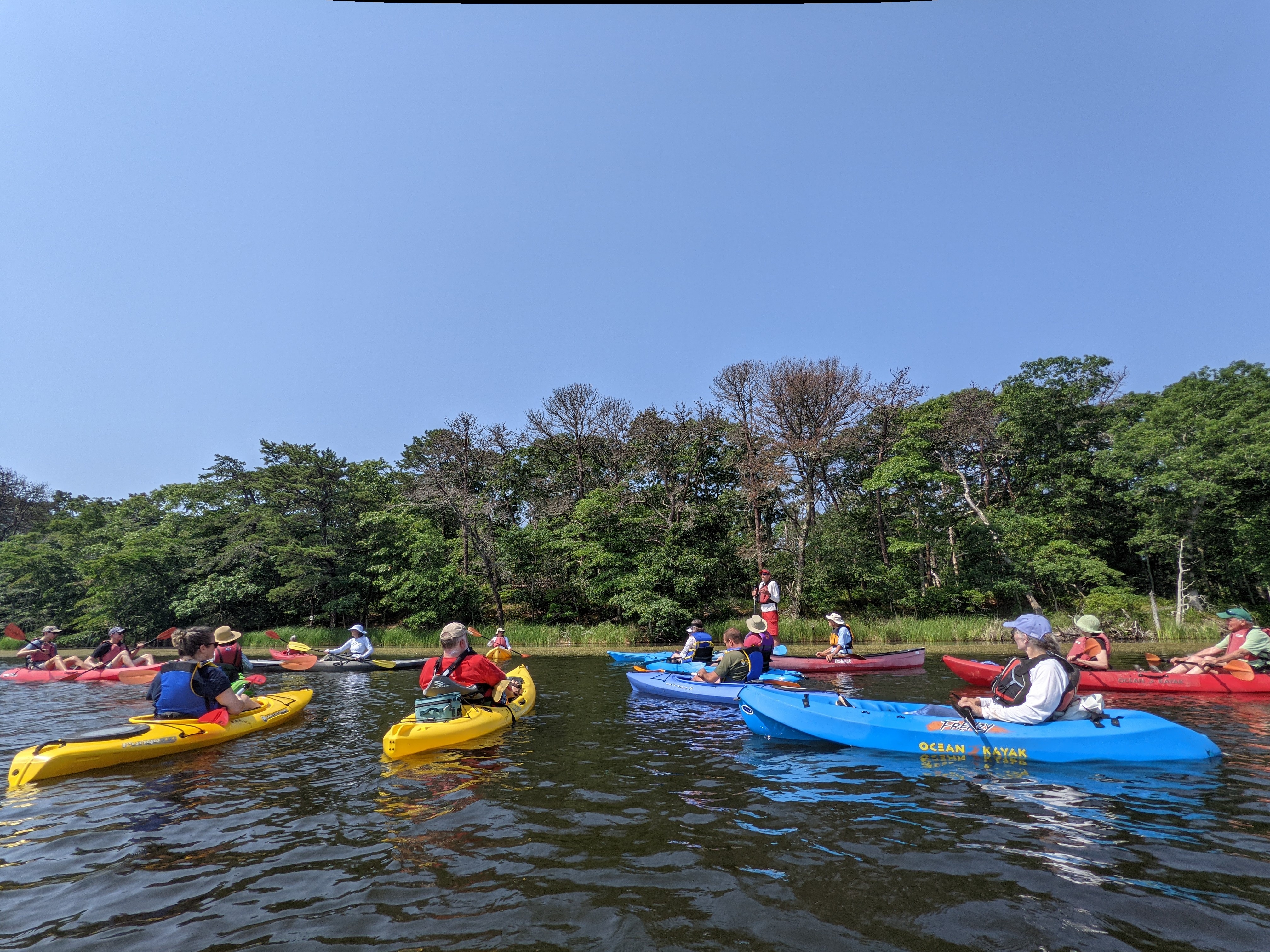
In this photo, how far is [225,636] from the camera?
10.5 meters

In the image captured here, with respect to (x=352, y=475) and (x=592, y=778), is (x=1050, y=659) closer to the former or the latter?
(x=592, y=778)

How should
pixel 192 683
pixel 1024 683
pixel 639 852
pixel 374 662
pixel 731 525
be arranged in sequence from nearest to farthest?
pixel 639 852 → pixel 1024 683 → pixel 192 683 → pixel 374 662 → pixel 731 525

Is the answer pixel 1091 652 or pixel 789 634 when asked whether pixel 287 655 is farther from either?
pixel 1091 652

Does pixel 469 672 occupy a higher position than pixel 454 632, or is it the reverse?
pixel 454 632

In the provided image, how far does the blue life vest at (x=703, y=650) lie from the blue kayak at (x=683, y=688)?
0.88 m

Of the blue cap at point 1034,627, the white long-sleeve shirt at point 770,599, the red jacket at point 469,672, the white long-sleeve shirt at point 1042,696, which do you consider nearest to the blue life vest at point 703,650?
the white long-sleeve shirt at point 770,599

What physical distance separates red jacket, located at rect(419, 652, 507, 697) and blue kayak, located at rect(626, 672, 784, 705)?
13.5ft

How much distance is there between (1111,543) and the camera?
28.4m

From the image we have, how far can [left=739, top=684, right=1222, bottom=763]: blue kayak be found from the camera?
636 cm

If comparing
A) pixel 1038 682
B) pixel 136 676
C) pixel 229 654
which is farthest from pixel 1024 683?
pixel 136 676

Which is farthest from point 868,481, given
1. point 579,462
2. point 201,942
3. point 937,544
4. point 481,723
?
point 201,942

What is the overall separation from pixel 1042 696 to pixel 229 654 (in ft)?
43.1

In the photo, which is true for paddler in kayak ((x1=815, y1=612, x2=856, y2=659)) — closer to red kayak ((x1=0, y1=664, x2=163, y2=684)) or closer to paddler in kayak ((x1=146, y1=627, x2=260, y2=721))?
paddler in kayak ((x1=146, y1=627, x2=260, y2=721))

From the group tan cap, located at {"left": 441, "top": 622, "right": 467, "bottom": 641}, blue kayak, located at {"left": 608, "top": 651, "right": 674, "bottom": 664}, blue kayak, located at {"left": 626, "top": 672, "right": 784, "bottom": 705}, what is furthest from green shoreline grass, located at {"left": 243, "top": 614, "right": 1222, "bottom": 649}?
tan cap, located at {"left": 441, "top": 622, "right": 467, "bottom": 641}
